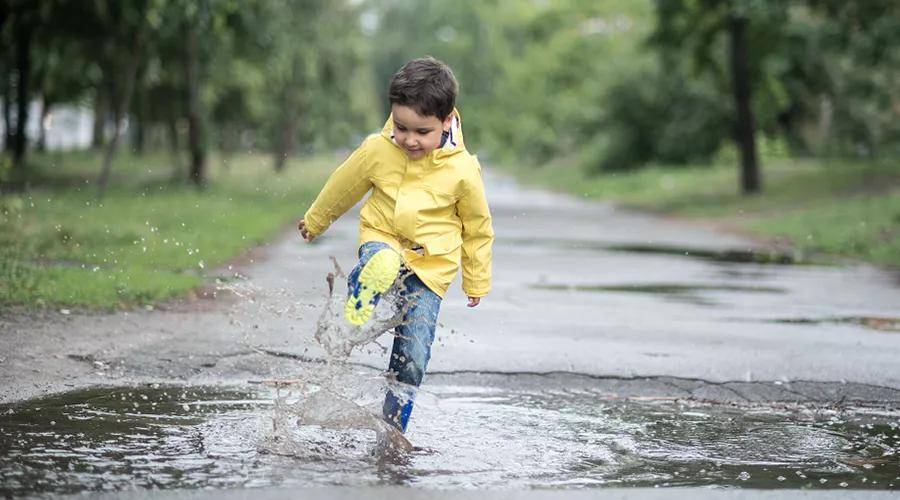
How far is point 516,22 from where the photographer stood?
3093 inches

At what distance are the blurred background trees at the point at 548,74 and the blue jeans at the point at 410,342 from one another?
7899 mm

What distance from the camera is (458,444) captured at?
6035 millimetres

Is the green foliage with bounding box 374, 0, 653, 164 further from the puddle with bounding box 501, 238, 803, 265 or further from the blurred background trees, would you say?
the puddle with bounding box 501, 238, 803, 265

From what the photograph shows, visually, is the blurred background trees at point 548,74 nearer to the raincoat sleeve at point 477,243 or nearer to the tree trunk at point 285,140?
the tree trunk at point 285,140

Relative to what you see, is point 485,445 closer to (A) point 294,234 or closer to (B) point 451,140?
(B) point 451,140

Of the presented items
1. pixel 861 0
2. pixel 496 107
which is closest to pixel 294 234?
pixel 861 0

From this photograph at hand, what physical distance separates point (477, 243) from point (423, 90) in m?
0.78

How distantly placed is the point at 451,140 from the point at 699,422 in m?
2.14

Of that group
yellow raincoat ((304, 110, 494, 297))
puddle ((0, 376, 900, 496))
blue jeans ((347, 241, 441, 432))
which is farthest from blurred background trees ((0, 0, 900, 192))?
blue jeans ((347, 241, 441, 432))

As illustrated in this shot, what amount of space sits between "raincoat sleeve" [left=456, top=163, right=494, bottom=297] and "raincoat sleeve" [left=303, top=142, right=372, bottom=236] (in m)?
0.44

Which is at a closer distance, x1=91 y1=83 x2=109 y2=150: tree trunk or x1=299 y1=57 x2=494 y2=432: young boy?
x1=299 y1=57 x2=494 y2=432: young boy

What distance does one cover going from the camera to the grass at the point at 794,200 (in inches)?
811

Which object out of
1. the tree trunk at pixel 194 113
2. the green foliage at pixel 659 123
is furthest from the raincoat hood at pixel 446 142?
the green foliage at pixel 659 123

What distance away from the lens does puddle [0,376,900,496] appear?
523 centimetres
